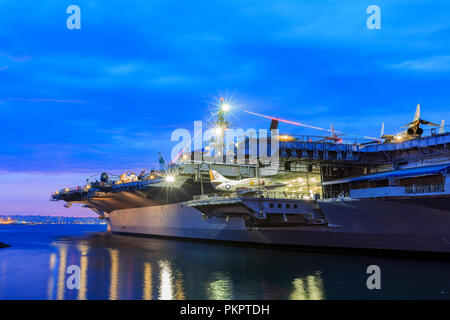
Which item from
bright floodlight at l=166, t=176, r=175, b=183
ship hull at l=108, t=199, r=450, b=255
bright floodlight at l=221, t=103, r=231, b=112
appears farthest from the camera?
bright floodlight at l=221, t=103, r=231, b=112

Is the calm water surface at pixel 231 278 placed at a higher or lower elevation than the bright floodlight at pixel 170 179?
lower

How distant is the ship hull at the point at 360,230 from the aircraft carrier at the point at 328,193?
58 millimetres

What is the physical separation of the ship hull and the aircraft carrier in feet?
0.19

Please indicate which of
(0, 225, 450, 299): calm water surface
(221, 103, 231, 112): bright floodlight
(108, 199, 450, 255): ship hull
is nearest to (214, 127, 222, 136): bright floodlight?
(221, 103, 231, 112): bright floodlight

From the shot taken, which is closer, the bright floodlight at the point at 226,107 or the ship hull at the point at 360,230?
the ship hull at the point at 360,230

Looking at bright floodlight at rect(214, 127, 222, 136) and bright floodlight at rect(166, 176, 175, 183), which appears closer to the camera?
bright floodlight at rect(166, 176, 175, 183)

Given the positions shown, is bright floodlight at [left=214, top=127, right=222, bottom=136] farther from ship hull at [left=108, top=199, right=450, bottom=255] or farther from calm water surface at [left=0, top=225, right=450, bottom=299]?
calm water surface at [left=0, top=225, right=450, bottom=299]

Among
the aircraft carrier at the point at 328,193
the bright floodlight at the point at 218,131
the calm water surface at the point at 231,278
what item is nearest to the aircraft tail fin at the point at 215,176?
the aircraft carrier at the point at 328,193

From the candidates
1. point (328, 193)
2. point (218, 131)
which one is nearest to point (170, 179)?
point (218, 131)

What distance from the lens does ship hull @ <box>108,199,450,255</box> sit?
21.5 m

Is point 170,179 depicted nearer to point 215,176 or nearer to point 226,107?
point 215,176

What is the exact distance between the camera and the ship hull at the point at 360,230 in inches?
848

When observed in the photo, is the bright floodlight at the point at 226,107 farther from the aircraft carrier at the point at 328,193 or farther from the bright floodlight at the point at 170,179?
the bright floodlight at the point at 170,179
